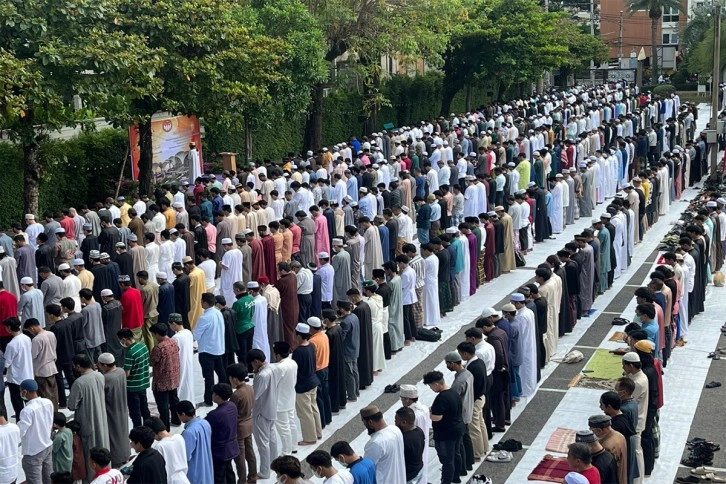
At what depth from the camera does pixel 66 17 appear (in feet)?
72.1

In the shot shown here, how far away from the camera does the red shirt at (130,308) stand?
15.3m

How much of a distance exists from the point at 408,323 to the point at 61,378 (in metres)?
5.04

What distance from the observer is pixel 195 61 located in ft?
81.6

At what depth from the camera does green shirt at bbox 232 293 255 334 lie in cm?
1505

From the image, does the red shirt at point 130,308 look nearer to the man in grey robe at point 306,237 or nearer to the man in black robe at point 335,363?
the man in black robe at point 335,363

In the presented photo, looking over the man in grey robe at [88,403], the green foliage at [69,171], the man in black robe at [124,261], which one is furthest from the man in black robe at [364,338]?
the green foliage at [69,171]

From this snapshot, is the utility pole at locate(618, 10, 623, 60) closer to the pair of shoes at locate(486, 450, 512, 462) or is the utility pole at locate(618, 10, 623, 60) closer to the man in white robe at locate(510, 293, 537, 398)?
the man in white robe at locate(510, 293, 537, 398)

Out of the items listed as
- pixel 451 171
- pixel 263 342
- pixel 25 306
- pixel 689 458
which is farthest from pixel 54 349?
pixel 451 171

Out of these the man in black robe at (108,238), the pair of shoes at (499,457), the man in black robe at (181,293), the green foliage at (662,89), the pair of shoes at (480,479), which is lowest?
the pair of shoes at (499,457)

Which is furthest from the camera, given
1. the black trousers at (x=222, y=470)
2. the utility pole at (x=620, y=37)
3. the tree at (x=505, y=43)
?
the utility pole at (x=620, y=37)

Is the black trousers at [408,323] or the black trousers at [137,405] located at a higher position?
the black trousers at [137,405]

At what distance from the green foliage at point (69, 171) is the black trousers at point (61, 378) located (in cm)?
893

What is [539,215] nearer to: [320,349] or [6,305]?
[320,349]

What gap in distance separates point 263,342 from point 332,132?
24273 millimetres
